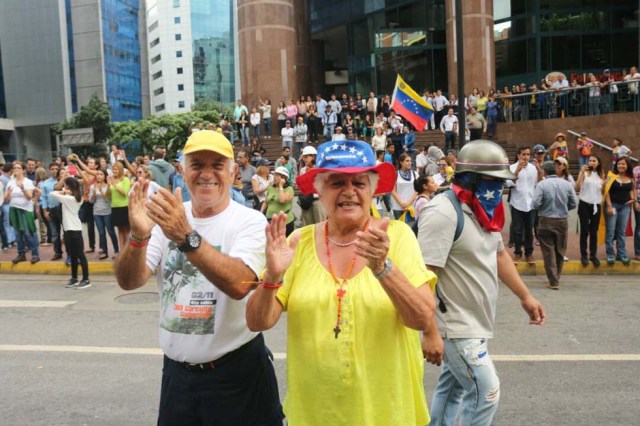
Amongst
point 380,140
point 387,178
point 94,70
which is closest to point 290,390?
point 387,178

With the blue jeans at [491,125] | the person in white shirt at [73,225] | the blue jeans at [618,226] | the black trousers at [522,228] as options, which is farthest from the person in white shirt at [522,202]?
the blue jeans at [491,125]

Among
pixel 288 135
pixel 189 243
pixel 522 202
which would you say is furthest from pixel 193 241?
pixel 288 135

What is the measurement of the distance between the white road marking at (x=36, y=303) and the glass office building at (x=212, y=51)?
121048 millimetres

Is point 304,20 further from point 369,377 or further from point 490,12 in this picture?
point 369,377

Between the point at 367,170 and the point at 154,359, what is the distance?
13.6 ft

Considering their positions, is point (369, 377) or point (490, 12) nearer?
point (369, 377)

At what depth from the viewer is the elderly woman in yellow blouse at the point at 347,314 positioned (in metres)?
2.30

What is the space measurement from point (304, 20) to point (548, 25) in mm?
13165

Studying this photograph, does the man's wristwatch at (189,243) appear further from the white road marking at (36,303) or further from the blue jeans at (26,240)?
the blue jeans at (26,240)

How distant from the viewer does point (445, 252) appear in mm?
3176

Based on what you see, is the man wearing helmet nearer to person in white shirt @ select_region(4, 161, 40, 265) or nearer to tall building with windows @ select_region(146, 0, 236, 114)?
person in white shirt @ select_region(4, 161, 40, 265)

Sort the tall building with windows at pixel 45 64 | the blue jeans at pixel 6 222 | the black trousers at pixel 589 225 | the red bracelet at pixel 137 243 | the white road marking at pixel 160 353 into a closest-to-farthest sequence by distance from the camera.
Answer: the red bracelet at pixel 137 243, the white road marking at pixel 160 353, the black trousers at pixel 589 225, the blue jeans at pixel 6 222, the tall building with windows at pixel 45 64

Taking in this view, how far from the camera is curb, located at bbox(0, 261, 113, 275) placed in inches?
425

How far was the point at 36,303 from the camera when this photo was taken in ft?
27.7
